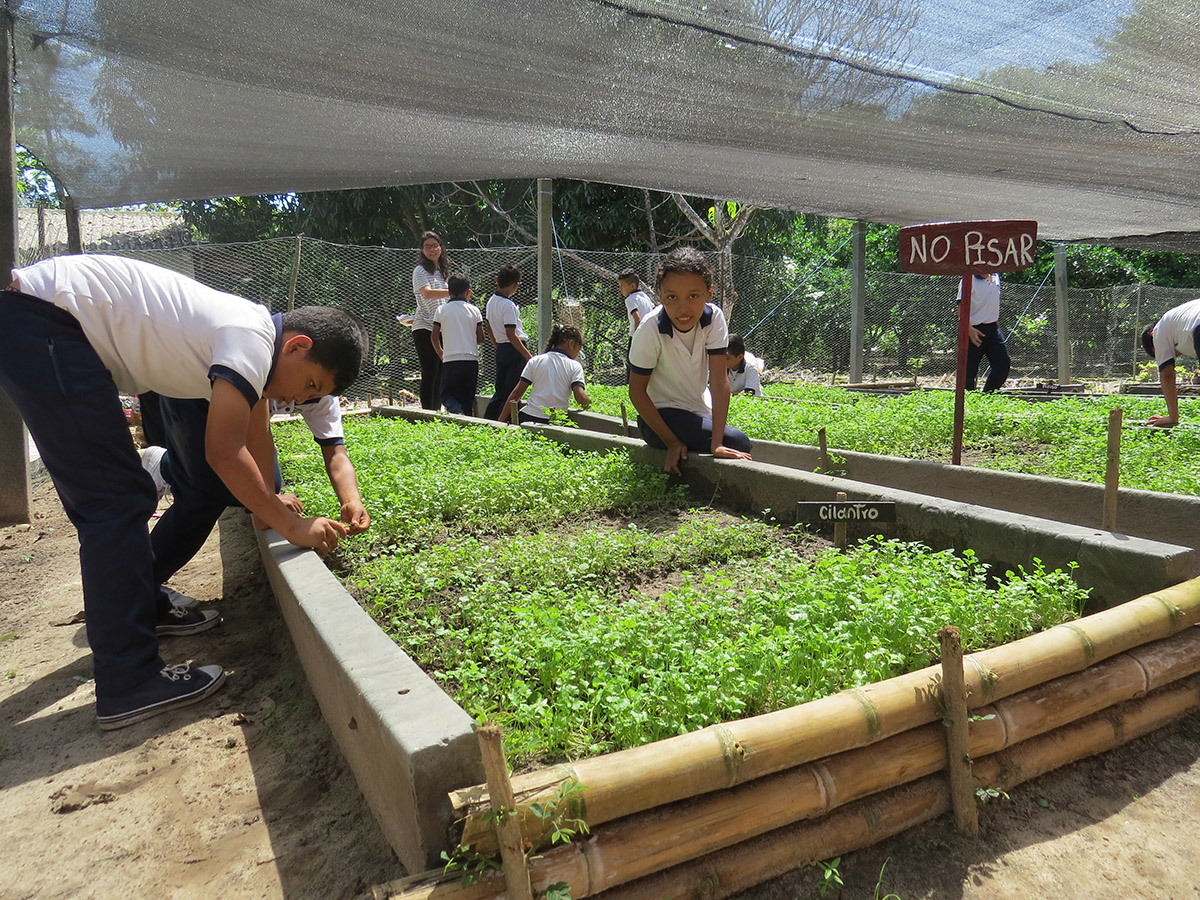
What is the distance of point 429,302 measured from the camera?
8.90m

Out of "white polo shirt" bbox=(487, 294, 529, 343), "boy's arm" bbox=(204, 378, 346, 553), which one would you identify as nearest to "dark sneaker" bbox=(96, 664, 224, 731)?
"boy's arm" bbox=(204, 378, 346, 553)

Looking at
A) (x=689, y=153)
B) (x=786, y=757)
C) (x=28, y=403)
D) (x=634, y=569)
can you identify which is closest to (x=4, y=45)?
(x=28, y=403)

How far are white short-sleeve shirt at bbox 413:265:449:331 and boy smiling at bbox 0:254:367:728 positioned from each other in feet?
19.8

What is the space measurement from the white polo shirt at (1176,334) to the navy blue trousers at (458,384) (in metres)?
6.26

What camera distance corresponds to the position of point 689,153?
6027mm

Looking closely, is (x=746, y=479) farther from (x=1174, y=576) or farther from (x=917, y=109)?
(x=917, y=109)

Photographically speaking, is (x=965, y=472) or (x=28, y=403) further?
(x=965, y=472)

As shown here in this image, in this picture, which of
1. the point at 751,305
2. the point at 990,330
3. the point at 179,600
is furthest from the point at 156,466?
the point at 751,305

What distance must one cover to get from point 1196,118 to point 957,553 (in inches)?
146

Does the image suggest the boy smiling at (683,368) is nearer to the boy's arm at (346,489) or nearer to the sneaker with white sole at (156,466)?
the boy's arm at (346,489)

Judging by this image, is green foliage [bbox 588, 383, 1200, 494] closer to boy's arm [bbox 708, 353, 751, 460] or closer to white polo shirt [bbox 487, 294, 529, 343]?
boy's arm [bbox 708, 353, 751, 460]

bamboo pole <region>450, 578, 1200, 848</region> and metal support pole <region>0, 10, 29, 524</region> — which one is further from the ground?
metal support pole <region>0, 10, 29, 524</region>

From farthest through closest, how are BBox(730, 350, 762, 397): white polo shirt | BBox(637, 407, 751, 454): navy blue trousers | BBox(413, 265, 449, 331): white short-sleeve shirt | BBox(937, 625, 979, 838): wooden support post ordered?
1. BBox(730, 350, 762, 397): white polo shirt
2. BBox(413, 265, 449, 331): white short-sleeve shirt
3. BBox(637, 407, 751, 454): navy blue trousers
4. BBox(937, 625, 979, 838): wooden support post

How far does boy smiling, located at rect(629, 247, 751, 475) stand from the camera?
4684mm
